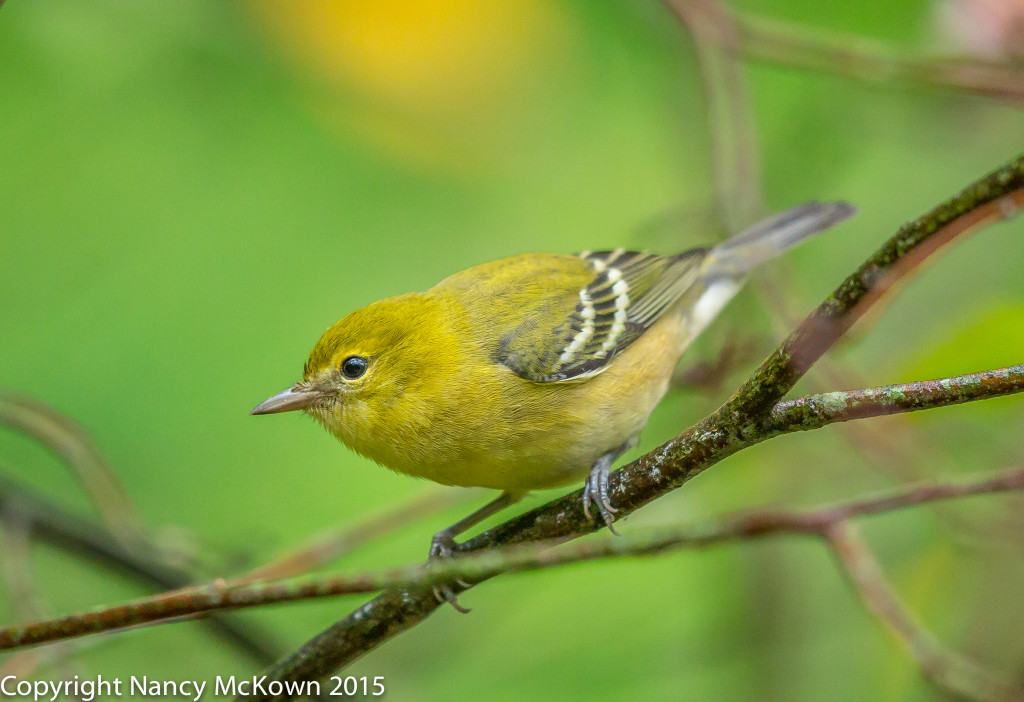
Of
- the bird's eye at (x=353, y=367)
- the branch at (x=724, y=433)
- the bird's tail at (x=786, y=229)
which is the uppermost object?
the bird's tail at (x=786, y=229)

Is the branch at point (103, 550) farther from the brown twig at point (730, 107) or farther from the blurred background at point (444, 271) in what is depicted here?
the brown twig at point (730, 107)

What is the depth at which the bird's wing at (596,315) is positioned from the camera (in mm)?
3686

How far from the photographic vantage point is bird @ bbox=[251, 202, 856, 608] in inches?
133

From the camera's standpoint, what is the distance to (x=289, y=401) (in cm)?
345

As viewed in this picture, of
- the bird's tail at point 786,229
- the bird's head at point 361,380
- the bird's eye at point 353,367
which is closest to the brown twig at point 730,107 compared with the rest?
the bird's tail at point 786,229

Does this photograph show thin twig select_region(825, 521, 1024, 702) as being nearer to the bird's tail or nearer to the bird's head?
the bird's head

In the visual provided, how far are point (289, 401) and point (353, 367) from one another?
256 mm

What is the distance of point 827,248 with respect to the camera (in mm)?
5840

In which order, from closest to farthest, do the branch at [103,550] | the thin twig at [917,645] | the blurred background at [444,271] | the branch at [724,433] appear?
the branch at [724,433] < the thin twig at [917,645] < the branch at [103,550] < the blurred background at [444,271]

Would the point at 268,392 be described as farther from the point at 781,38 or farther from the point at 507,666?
the point at 781,38

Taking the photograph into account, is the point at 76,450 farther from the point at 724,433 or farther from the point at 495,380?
the point at 724,433

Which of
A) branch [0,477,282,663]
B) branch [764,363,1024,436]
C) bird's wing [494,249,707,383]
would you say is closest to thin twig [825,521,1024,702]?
branch [764,363,1024,436]

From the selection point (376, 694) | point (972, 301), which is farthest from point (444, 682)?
point (972, 301)

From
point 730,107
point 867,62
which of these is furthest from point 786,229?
point 867,62
